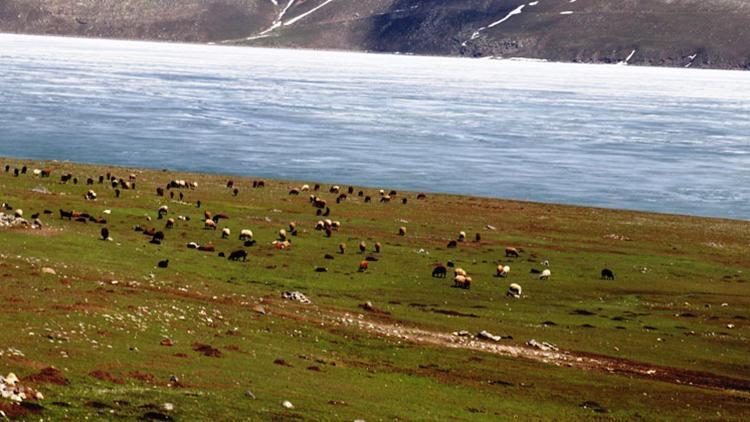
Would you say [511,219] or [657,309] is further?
[511,219]

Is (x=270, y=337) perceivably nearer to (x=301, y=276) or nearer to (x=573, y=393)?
(x=573, y=393)

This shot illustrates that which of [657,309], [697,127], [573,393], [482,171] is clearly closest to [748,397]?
[573,393]

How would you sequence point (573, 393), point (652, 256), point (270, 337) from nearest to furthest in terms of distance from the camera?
point (573, 393)
point (270, 337)
point (652, 256)

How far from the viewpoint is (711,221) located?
82.7m

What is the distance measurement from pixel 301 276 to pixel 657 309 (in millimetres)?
16681

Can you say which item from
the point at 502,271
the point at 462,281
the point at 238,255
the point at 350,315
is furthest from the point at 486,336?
the point at 238,255

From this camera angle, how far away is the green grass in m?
27.9

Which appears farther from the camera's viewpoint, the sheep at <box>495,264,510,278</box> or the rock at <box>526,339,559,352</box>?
the sheep at <box>495,264,510,278</box>

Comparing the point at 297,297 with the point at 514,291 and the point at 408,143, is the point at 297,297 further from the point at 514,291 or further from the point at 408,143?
the point at 408,143

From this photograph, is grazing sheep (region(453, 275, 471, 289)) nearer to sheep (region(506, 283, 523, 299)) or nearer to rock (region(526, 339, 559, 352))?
sheep (region(506, 283, 523, 299))

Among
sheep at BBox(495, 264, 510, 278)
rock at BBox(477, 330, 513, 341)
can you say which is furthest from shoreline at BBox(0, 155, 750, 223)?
rock at BBox(477, 330, 513, 341)

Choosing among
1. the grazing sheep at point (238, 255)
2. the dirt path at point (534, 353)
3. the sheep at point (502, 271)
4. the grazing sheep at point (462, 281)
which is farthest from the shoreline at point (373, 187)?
the dirt path at point (534, 353)

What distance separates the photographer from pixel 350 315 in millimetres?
41500

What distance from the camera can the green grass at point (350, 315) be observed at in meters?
27.9
